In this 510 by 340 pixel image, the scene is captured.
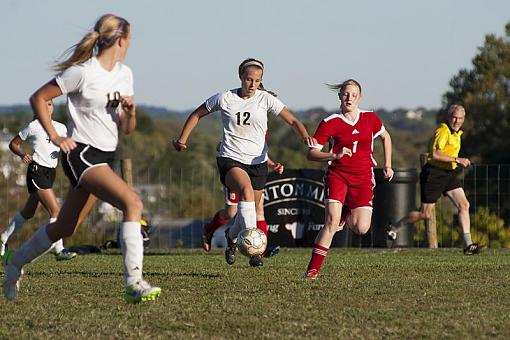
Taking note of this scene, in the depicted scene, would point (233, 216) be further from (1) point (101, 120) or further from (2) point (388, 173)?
(1) point (101, 120)

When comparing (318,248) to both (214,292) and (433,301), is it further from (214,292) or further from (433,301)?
(433,301)

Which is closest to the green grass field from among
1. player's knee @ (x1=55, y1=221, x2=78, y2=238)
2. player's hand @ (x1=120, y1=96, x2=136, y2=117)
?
player's knee @ (x1=55, y1=221, x2=78, y2=238)

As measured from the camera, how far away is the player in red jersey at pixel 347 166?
10.5m

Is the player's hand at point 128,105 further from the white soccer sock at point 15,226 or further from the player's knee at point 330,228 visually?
the white soccer sock at point 15,226

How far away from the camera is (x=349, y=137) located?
416 inches

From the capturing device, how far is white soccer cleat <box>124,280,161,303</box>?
→ 7902 mm

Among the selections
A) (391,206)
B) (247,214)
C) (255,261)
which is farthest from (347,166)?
(391,206)

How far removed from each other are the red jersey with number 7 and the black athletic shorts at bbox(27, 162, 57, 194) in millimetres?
4930

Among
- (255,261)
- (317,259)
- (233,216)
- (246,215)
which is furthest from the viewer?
(233,216)

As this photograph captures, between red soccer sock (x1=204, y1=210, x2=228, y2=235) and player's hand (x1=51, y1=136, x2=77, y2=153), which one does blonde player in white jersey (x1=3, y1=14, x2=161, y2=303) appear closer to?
player's hand (x1=51, y1=136, x2=77, y2=153)

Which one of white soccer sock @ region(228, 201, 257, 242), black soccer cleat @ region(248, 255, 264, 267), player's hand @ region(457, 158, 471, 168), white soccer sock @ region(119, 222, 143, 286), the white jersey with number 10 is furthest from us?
player's hand @ region(457, 158, 471, 168)

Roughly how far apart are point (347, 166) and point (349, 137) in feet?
0.86

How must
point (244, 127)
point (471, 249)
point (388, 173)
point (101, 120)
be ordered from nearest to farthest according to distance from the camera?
point (101, 120), point (388, 173), point (244, 127), point (471, 249)

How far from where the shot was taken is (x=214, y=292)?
927cm
